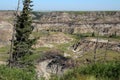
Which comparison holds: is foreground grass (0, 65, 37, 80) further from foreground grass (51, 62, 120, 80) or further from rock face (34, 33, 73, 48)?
rock face (34, 33, 73, 48)

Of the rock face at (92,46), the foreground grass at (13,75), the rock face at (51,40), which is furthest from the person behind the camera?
the rock face at (51,40)

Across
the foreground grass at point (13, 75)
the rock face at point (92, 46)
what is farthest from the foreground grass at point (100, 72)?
the rock face at point (92, 46)

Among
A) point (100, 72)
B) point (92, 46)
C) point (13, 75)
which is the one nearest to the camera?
point (100, 72)

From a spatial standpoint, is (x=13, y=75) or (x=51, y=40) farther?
(x=51, y=40)

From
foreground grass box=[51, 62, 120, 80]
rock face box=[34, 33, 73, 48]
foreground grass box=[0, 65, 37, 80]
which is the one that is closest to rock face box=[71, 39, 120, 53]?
rock face box=[34, 33, 73, 48]

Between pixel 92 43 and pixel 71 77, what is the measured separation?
4000 inches

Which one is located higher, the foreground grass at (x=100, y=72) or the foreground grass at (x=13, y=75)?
the foreground grass at (x=100, y=72)

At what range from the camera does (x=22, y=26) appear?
38.3 meters

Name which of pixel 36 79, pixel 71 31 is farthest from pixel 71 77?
pixel 71 31

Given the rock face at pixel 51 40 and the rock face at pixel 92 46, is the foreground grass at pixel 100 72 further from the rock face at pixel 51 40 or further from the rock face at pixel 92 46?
the rock face at pixel 51 40

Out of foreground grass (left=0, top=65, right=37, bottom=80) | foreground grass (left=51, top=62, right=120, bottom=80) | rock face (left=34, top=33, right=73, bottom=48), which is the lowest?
rock face (left=34, top=33, right=73, bottom=48)

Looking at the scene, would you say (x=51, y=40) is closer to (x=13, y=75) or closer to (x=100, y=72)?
(x=13, y=75)

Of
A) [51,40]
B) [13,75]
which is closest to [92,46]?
[51,40]

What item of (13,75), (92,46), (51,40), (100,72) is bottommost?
(51,40)
